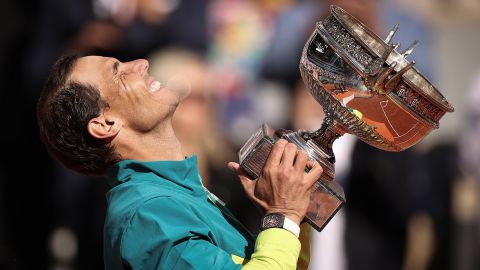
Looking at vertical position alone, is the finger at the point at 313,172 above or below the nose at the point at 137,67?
above

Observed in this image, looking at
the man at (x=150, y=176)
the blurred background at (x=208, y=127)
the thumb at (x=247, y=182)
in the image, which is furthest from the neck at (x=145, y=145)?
the blurred background at (x=208, y=127)

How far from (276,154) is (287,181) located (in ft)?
0.27

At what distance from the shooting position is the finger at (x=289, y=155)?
3.39m

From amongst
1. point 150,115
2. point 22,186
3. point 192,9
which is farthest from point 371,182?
→ point 150,115

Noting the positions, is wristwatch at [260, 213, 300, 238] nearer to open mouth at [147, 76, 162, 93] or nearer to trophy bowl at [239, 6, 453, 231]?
trophy bowl at [239, 6, 453, 231]

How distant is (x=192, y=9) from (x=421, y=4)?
2.80 m

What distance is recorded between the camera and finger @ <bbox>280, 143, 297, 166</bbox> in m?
3.39

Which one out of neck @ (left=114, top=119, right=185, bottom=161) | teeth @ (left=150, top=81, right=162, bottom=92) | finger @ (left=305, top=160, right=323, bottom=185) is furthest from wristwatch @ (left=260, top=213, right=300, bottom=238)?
teeth @ (left=150, top=81, right=162, bottom=92)

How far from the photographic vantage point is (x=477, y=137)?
762 centimetres

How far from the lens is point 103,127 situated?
3619mm

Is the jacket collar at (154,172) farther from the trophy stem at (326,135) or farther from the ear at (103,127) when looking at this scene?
the trophy stem at (326,135)

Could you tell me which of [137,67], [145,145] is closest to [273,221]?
[145,145]

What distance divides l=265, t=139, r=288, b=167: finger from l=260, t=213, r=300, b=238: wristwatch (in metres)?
0.14

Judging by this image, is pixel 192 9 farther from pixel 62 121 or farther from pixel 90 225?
pixel 62 121
